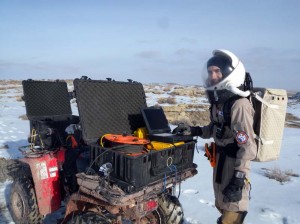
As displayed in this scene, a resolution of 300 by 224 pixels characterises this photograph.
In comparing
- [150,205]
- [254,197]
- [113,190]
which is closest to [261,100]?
[150,205]

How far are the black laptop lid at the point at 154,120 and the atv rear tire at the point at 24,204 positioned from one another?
5.87 feet

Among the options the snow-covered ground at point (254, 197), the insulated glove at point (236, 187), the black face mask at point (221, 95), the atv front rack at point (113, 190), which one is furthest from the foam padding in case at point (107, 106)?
the insulated glove at point (236, 187)

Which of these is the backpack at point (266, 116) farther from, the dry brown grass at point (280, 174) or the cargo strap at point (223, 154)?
the dry brown grass at point (280, 174)

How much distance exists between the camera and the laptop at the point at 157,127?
3.30 m

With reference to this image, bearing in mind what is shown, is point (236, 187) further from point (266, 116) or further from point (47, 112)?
point (47, 112)

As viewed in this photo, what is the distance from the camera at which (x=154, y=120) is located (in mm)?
3777

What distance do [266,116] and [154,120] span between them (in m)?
1.38

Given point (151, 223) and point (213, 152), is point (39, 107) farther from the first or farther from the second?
point (213, 152)

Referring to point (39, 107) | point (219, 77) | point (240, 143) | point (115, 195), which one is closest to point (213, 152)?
point (240, 143)

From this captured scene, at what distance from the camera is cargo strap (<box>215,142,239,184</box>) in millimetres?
3113

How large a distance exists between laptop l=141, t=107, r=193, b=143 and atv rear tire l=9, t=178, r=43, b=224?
5.87ft

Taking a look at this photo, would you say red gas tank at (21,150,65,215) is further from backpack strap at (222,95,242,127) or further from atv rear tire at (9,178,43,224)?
backpack strap at (222,95,242,127)

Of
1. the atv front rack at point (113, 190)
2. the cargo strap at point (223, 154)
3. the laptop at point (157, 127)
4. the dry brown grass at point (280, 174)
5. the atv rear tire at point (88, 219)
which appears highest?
the laptop at point (157, 127)

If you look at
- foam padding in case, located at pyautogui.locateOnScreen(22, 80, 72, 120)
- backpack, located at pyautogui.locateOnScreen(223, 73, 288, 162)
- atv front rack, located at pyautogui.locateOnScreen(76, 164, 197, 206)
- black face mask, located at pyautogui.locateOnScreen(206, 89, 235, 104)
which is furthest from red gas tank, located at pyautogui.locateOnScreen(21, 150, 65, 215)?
backpack, located at pyautogui.locateOnScreen(223, 73, 288, 162)
